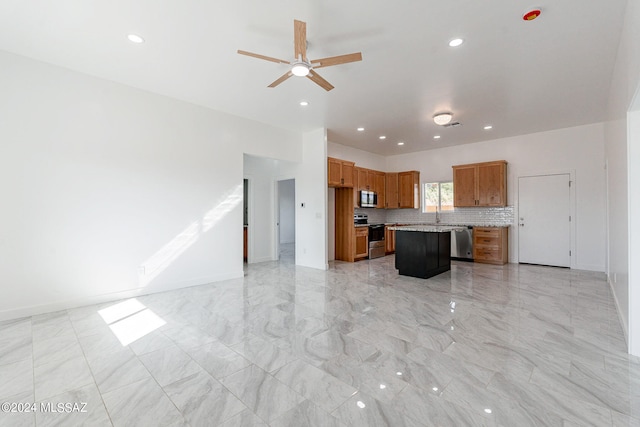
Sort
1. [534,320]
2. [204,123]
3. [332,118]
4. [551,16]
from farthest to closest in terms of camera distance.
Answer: [332,118] → [204,123] → [534,320] → [551,16]

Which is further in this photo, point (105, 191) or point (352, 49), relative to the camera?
point (105, 191)

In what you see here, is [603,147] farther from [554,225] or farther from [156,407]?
[156,407]

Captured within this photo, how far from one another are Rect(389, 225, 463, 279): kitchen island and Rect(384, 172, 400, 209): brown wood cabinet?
2.88 meters

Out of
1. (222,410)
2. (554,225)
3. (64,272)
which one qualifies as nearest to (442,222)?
(554,225)

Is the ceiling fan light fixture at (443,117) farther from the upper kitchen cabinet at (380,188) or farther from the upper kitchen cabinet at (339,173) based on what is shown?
the upper kitchen cabinet at (380,188)

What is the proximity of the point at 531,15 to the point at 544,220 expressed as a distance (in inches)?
206

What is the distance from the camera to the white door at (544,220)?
20.0 feet

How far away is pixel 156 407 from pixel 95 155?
3.46 meters

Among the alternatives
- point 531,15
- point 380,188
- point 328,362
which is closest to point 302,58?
point 531,15

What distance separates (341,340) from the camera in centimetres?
268

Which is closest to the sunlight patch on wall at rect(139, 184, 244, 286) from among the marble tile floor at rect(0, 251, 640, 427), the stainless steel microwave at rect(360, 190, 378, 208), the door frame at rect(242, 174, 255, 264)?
the marble tile floor at rect(0, 251, 640, 427)

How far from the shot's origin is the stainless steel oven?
7.46 metres

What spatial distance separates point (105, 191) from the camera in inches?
152

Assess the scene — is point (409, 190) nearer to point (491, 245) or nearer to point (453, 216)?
point (453, 216)
